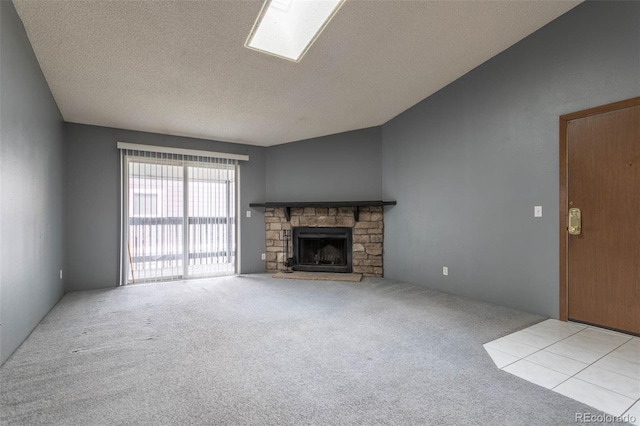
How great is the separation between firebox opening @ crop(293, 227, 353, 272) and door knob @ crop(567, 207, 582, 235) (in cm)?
307

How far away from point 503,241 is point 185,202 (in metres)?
4.60

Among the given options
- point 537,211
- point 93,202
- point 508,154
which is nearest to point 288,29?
point 508,154

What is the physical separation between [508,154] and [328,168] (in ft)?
9.42

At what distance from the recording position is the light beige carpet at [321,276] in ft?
15.9

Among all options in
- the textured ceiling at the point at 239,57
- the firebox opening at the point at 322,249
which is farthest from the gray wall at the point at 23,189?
the firebox opening at the point at 322,249

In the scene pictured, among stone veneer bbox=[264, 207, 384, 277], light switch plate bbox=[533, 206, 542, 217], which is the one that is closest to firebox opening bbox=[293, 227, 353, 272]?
stone veneer bbox=[264, 207, 384, 277]

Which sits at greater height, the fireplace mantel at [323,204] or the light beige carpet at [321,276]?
the fireplace mantel at [323,204]

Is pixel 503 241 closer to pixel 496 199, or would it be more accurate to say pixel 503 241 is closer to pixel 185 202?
pixel 496 199

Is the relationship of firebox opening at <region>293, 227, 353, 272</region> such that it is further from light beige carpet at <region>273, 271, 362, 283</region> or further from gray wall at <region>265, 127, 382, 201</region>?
gray wall at <region>265, 127, 382, 201</region>

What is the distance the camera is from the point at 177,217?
194 inches

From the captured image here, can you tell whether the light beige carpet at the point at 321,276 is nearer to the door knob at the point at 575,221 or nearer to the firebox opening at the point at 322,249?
the firebox opening at the point at 322,249

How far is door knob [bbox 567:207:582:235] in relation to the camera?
2.76 metres

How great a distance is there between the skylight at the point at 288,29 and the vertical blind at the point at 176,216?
9.75ft

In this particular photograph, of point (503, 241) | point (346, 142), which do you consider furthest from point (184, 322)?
point (346, 142)
